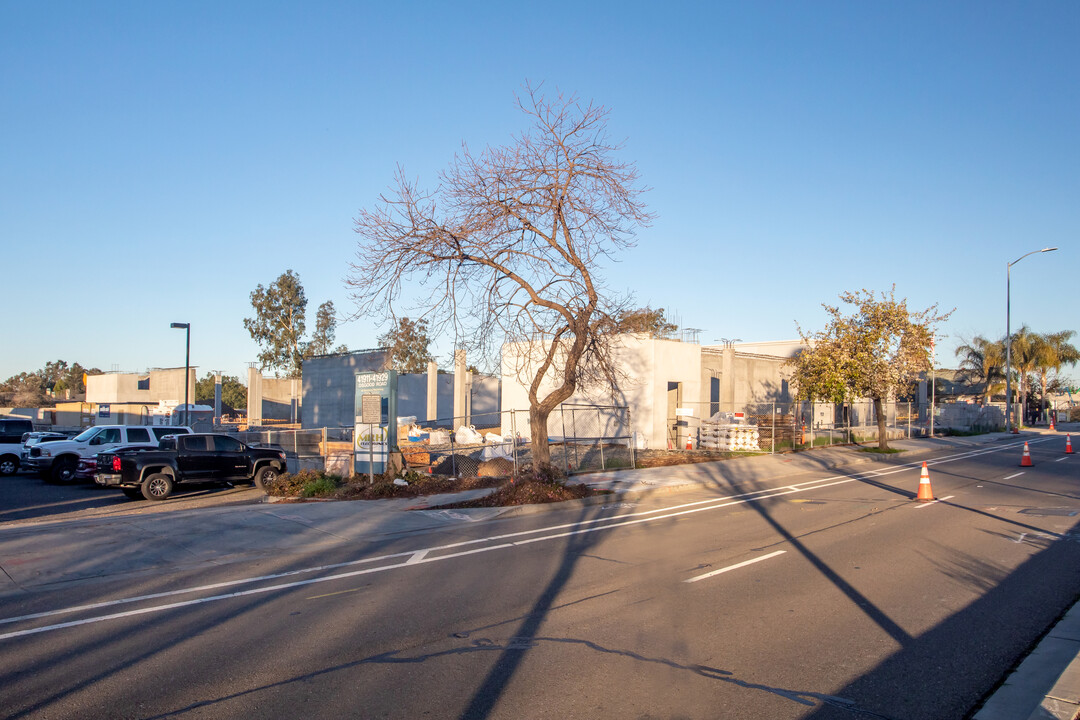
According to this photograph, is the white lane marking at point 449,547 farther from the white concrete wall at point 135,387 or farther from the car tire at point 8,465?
the white concrete wall at point 135,387

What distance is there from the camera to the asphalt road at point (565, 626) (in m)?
5.43

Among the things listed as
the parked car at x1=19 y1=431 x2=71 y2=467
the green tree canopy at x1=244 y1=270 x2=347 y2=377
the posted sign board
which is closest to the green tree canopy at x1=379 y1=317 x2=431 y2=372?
the posted sign board

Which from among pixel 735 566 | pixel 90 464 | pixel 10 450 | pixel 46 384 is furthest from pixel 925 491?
pixel 46 384

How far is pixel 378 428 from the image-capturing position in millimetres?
19938

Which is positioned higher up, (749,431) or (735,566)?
(749,431)

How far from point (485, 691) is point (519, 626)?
170cm

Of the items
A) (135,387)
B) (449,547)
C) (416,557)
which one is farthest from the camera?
(135,387)

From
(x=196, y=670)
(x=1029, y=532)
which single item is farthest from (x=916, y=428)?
(x=196, y=670)

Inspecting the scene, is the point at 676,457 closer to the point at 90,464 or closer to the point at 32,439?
the point at 90,464

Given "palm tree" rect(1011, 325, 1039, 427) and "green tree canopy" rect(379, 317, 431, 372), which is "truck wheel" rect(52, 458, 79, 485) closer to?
"green tree canopy" rect(379, 317, 431, 372)

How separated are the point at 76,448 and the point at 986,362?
2699 inches

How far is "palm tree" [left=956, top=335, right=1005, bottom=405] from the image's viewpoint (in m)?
65.5

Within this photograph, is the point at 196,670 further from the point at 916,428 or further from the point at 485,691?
the point at 916,428

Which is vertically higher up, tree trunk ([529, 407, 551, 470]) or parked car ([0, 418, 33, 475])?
tree trunk ([529, 407, 551, 470])
